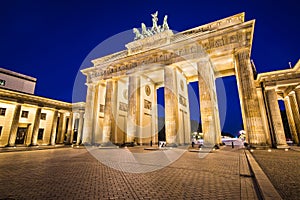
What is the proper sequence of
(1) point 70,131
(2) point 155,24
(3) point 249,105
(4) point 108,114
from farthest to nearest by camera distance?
(1) point 70,131 < (2) point 155,24 < (4) point 108,114 < (3) point 249,105

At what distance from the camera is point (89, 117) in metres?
A: 24.6

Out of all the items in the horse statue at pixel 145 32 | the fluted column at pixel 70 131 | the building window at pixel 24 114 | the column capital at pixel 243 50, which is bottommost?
the fluted column at pixel 70 131

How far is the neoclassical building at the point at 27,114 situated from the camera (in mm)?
25955

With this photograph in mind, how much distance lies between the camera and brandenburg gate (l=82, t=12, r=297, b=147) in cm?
1577

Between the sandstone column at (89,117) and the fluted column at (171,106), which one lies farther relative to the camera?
the sandstone column at (89,117)

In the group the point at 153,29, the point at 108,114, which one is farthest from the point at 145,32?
the point at 108,114

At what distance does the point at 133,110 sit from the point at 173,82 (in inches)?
267

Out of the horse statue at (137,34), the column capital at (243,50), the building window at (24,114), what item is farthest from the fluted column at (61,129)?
the column capital at (243,50)

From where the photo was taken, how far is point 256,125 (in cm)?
1425

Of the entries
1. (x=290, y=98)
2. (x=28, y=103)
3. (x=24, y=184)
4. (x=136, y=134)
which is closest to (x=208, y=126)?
(x=136, y=134)

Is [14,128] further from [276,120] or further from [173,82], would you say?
[276,120]

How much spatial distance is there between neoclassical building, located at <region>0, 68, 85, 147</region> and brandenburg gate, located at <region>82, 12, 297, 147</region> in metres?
11.9

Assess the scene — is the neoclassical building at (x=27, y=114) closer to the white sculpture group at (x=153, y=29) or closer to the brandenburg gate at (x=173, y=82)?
the brandenburg gate at (x=173, y=82)

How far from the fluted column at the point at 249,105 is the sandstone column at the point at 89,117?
2124 centimetres
